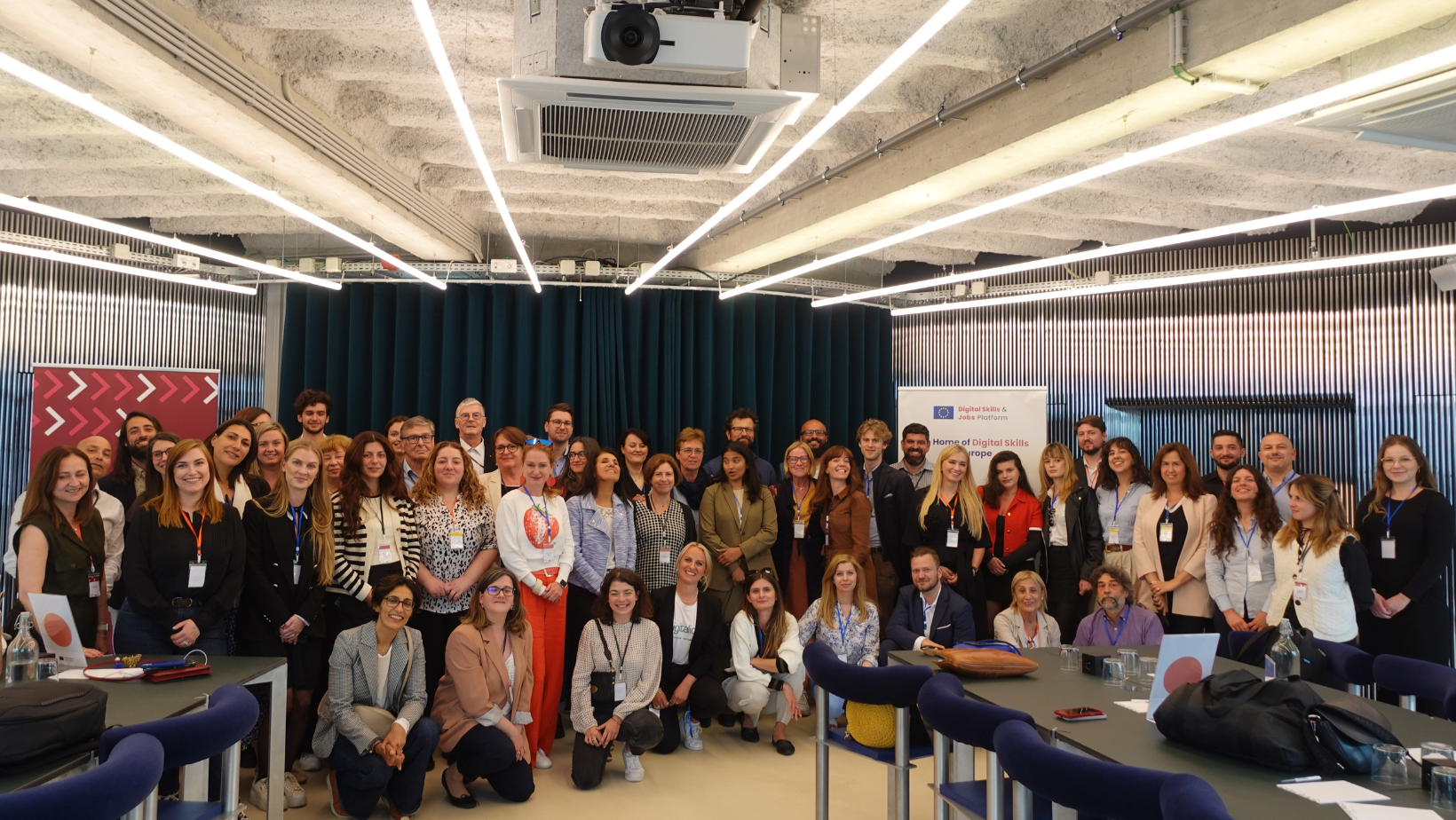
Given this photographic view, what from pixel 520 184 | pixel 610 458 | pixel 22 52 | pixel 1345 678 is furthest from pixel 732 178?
pixel 1345 678

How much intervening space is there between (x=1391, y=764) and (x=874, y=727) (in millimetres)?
1708

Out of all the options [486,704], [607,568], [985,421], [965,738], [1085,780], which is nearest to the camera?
[1085,780]

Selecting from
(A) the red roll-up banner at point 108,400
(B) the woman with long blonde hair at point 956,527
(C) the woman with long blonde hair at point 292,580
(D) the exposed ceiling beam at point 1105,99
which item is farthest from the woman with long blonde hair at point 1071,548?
(A) the red roll-up banner at point 108,400

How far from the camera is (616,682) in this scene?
4.90m

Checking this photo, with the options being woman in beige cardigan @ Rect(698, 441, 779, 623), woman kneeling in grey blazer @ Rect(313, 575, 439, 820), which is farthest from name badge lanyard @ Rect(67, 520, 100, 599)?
woman in beige cardigan @ Rect(698, 441, 779, 623)

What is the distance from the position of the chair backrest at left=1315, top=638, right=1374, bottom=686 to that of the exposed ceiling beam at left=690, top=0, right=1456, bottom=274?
2.16 m

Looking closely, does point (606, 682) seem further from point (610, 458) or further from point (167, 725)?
point (167, 725)

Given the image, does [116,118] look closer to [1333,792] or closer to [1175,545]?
[1333,792]

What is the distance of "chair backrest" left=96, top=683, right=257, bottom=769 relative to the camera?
8.39ft

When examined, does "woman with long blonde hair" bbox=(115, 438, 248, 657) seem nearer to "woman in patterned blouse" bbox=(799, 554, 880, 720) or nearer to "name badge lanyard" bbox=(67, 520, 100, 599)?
"name badge lanyard" bbox=(67, 520, 100, 599)

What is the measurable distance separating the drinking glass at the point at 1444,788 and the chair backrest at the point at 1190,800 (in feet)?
2.13

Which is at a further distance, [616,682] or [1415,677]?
[616,682]

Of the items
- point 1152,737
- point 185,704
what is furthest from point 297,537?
point 1152,737

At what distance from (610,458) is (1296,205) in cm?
460
